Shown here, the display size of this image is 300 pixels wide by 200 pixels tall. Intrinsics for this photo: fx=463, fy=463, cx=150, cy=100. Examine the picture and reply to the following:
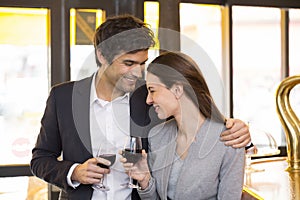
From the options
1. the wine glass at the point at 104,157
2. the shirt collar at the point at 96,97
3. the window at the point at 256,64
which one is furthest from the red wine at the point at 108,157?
the window at the point at 256,64

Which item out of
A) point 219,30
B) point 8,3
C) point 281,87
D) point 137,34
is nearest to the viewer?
point 137,34

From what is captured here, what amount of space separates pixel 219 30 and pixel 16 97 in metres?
2.01

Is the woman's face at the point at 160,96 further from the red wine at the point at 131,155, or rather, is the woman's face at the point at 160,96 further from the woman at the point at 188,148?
the red wine at the point at 131,155

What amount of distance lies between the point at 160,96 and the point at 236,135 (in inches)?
11.9

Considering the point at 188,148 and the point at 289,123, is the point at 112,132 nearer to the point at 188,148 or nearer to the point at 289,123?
the point at 188,148

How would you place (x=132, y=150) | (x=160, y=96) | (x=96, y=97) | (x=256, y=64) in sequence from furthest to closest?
1. (x=256, y=64)
2. (x=96, y=97)
3. (x=160, y=96)
4. (x=132, y=150)

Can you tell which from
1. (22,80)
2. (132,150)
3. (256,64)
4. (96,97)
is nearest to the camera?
(132,150)

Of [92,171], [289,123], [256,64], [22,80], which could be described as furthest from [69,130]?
[256,64]

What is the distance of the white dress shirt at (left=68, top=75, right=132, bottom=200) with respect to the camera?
1.70 m

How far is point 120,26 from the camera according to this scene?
1765 millimetres

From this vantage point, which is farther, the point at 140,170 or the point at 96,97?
the point at 96,97

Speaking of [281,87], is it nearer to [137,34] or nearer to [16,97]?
[137,34]

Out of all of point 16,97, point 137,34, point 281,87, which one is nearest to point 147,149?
point 137,34

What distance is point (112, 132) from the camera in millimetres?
1698
